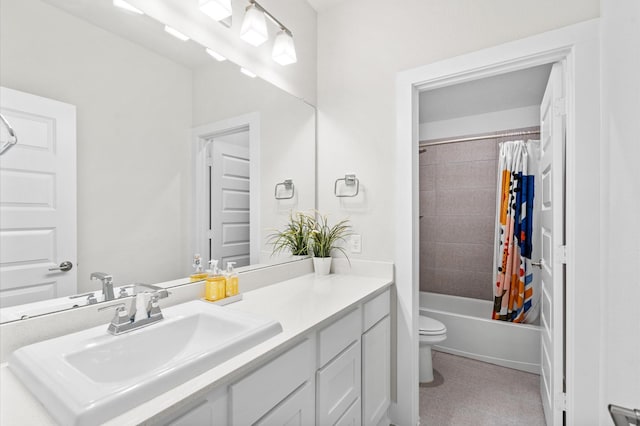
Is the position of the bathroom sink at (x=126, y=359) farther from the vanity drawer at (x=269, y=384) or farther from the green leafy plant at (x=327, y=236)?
the green leafy plant at (x=327, y=236)

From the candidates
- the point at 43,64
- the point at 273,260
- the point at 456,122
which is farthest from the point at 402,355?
the point at 456,122

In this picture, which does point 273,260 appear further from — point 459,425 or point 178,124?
point 459,425

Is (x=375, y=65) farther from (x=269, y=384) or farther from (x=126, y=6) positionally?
(x=269, y=384)

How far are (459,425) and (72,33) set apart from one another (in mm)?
2563

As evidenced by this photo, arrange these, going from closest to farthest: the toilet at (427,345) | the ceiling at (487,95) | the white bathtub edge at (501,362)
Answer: the toilet at (427,345) → the white bathtub edge at (501,362) → the ceiling at (487,95)

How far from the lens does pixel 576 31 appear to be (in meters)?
1.41

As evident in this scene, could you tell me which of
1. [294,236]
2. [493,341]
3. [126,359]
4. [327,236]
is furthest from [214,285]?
[493,341]

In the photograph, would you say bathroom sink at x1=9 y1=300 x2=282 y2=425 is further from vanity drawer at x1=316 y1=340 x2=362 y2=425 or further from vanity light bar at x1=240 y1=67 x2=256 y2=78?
vanity light bar at x1=240 y1=67 x2=256 y2=78

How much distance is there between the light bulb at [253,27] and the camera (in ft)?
4.95

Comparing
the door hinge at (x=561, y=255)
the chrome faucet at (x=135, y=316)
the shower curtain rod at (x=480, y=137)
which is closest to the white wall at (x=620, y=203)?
the door hinge at (x=561, y=255)

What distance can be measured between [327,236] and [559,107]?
55.3 inches

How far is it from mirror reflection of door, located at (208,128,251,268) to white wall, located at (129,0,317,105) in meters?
0.39

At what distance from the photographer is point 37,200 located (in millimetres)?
904

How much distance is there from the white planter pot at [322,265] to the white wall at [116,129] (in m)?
0.88
